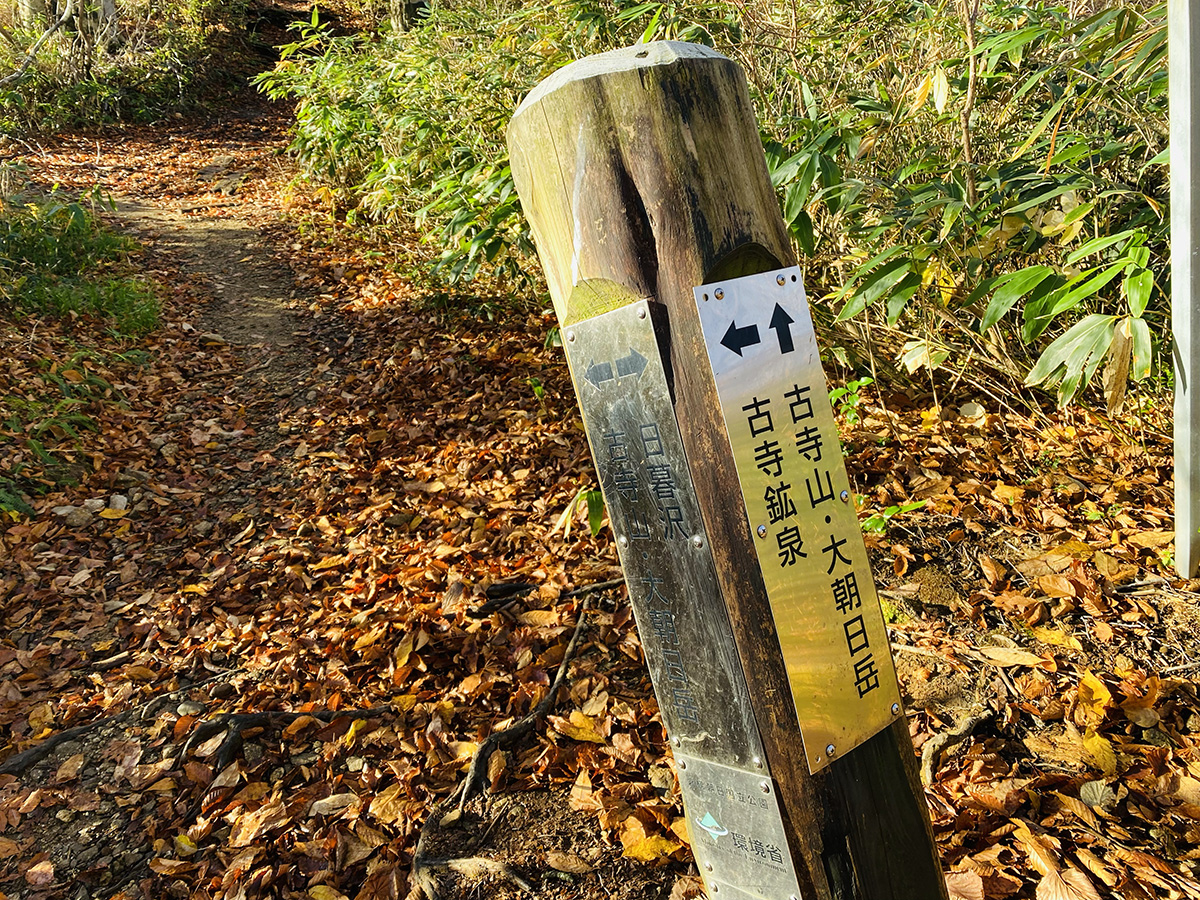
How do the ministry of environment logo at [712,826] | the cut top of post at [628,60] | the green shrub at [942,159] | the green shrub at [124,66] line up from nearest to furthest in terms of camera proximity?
the cut top of post at [628,60]
the ministry of environment logo at [712,826]
the green shrub at [942,159]
the green shrub at [124,66]

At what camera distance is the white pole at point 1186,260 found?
6.56 ft

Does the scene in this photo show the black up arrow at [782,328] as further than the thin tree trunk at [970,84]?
No

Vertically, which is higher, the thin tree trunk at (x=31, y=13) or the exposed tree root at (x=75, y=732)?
the thin tree trunk at (x=31, y=13)

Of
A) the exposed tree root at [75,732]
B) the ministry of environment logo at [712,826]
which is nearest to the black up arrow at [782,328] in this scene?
the ministry of environment logo at [712,826]

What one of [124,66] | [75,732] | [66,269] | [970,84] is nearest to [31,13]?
[124,66]

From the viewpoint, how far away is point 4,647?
3.27 metres

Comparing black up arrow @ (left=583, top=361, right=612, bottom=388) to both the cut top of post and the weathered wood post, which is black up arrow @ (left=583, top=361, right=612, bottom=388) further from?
the cut top of post

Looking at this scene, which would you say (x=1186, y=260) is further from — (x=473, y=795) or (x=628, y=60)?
(x=473, y=795)

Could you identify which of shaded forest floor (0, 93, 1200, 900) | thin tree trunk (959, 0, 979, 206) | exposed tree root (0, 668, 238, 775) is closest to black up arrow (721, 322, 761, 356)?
shaded forest floor (0, 93, 1200, 900)

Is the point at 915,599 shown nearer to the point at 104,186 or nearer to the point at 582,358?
the point at 582,358

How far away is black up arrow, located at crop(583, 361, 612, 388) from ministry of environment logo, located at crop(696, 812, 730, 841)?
0.76 m

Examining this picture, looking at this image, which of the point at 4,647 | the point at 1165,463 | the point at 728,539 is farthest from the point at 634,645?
the point at 4,647

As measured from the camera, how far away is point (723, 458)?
118 cm

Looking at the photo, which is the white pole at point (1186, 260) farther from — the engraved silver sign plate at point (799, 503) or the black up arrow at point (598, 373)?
the black up arrow at point (598, 373)
